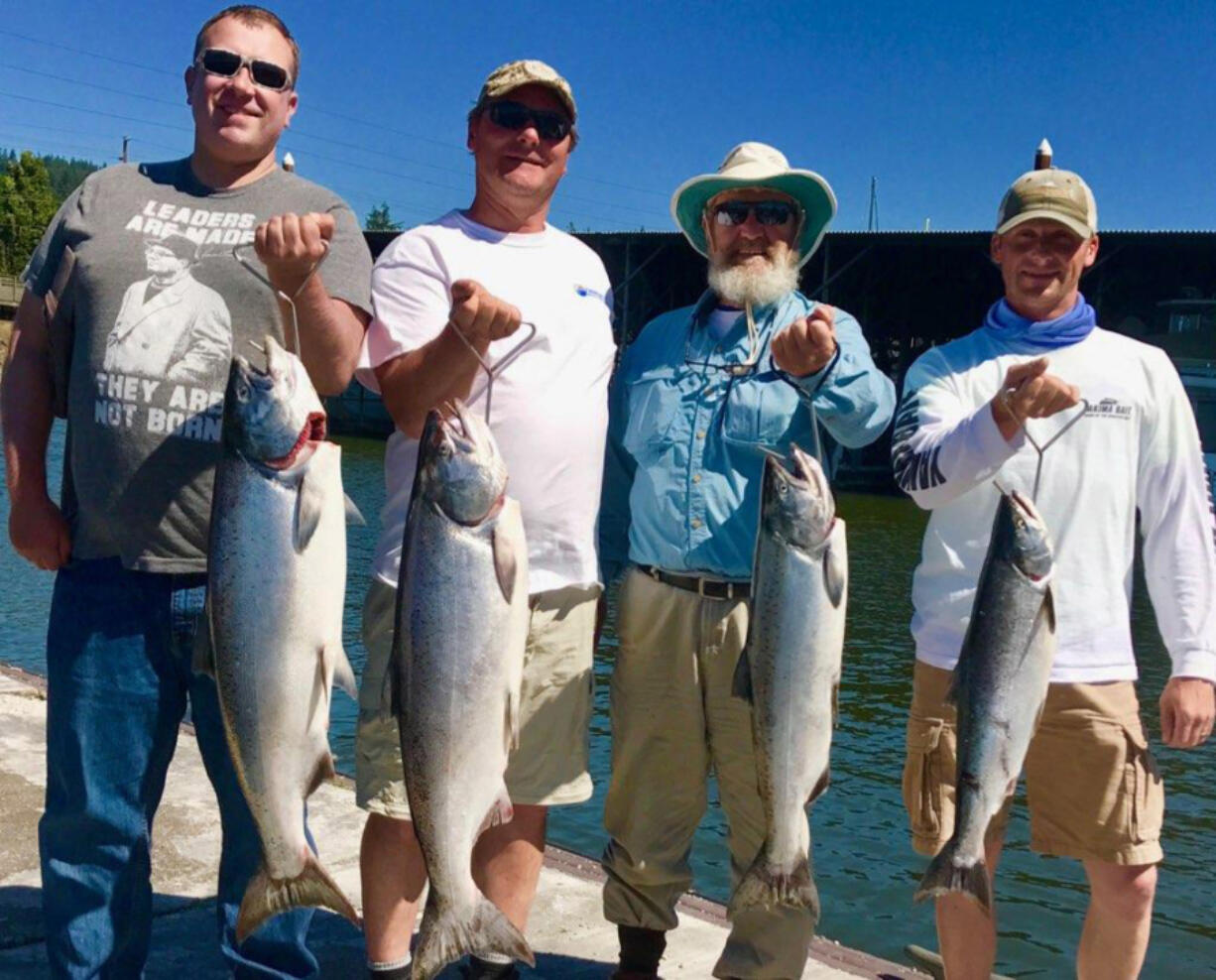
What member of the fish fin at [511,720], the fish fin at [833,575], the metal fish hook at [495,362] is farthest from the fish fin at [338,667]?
the fish fin at [833,575]

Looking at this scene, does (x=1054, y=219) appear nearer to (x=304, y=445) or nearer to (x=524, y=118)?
(x=524, y=118)

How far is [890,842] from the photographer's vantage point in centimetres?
868

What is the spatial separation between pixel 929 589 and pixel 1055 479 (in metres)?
0.50

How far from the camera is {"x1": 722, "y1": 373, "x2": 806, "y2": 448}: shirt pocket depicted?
3.97m

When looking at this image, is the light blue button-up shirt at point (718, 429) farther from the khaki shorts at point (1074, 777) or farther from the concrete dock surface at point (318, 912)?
the concrete dock surface at point (318, 912)

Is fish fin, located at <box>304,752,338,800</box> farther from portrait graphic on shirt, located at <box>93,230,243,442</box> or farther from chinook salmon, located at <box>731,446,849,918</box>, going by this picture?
chinook salmon, located at <box>731,446,849,918</box>

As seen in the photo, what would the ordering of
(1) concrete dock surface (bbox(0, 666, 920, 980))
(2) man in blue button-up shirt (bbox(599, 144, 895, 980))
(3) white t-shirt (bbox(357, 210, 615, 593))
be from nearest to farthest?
(3) white t-shirt (bbox(357, 210, 615, 593))
(2) man in blue button-up shirt (bbox(599, 144, 895, 980))
(1) concrete dock surface (bbox(0, 666, 920, 980))

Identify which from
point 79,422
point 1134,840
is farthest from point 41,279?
point 1134,840

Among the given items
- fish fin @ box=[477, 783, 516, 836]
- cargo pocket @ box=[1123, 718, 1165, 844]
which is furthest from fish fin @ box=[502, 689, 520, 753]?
cargo pocket @ box=[1123, 718, 1165, 844]

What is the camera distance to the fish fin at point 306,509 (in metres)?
3.04

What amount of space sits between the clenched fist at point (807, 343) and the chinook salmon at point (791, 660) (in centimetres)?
32

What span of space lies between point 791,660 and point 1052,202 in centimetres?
165

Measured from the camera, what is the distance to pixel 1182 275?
3158 cm

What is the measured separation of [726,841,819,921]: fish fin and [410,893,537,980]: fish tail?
0.64 m
